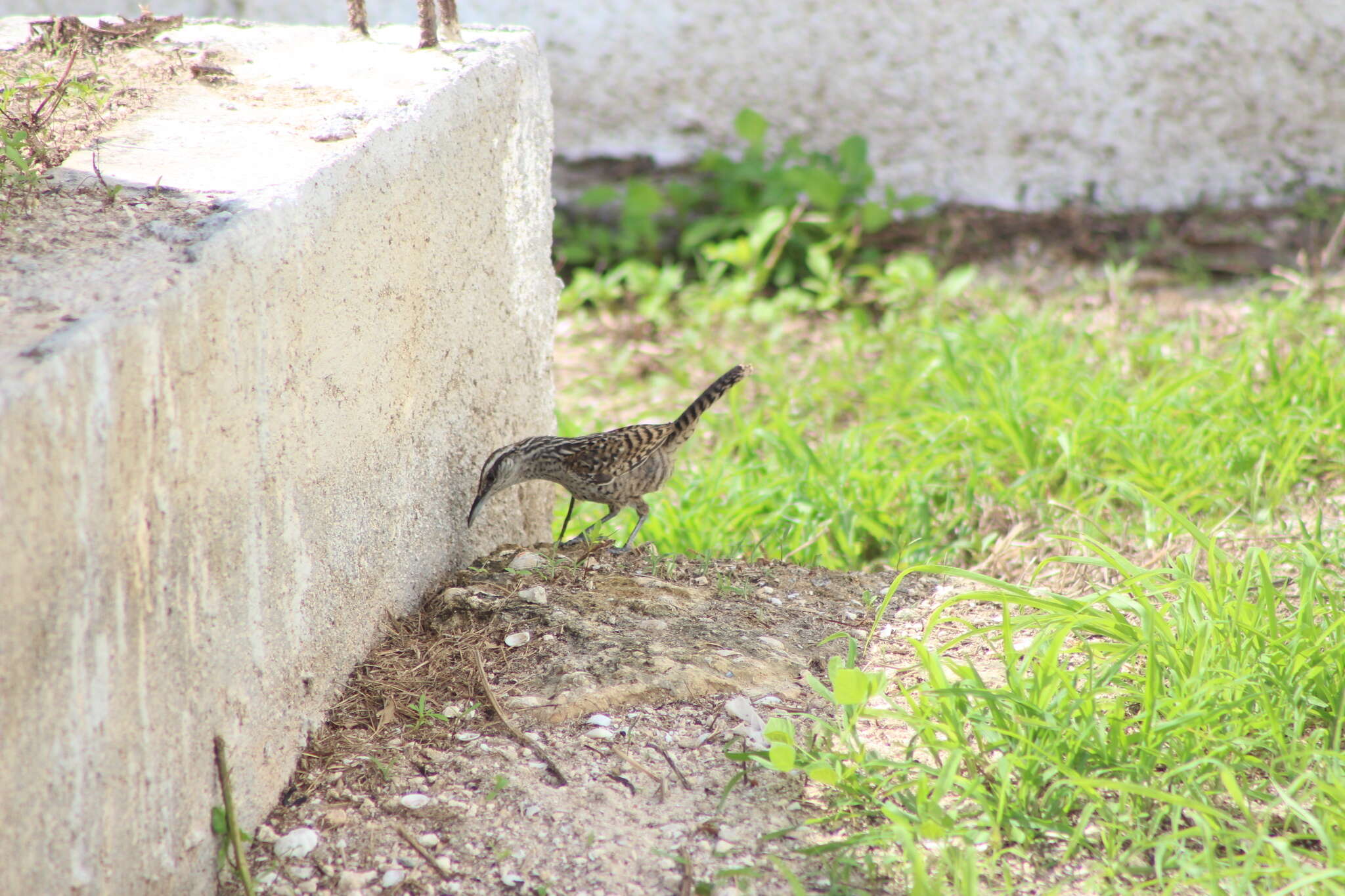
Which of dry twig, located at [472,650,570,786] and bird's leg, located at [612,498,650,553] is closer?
dry twig, located at [472,650,570,786]

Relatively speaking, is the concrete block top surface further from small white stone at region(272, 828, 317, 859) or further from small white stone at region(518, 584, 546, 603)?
small white stone at region(518, 584, 546, 603)

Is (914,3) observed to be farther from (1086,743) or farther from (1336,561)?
(1086,743)

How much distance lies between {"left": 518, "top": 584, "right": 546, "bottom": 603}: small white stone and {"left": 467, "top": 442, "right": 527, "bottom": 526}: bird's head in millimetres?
329

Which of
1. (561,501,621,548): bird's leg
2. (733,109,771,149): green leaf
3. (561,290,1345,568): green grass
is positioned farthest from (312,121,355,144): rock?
(733,109,771,149): green leaf

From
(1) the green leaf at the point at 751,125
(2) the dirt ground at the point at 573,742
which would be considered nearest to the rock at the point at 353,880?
(2) the dirt ground at the point at 573,742

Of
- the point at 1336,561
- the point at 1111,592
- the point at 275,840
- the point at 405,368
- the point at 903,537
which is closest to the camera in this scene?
the point at 275,840

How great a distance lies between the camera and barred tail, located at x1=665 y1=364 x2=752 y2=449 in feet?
14.4

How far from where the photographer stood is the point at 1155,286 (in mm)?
7012

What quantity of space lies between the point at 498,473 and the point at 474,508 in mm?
135

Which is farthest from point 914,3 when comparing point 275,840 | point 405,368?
point 275,840

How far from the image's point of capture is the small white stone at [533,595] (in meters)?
3.43

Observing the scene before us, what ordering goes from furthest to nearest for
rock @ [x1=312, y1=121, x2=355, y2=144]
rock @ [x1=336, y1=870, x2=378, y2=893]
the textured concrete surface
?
rock @ [x1=312, y1=121, x2=355, y2=144] < rock @ [x1=336, y1=870, x2=378, y2=893] < the textured concrete surface

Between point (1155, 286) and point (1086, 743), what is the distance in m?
5.04

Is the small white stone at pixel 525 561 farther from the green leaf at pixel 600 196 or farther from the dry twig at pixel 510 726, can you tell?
the green leaf at pixel 600 196
